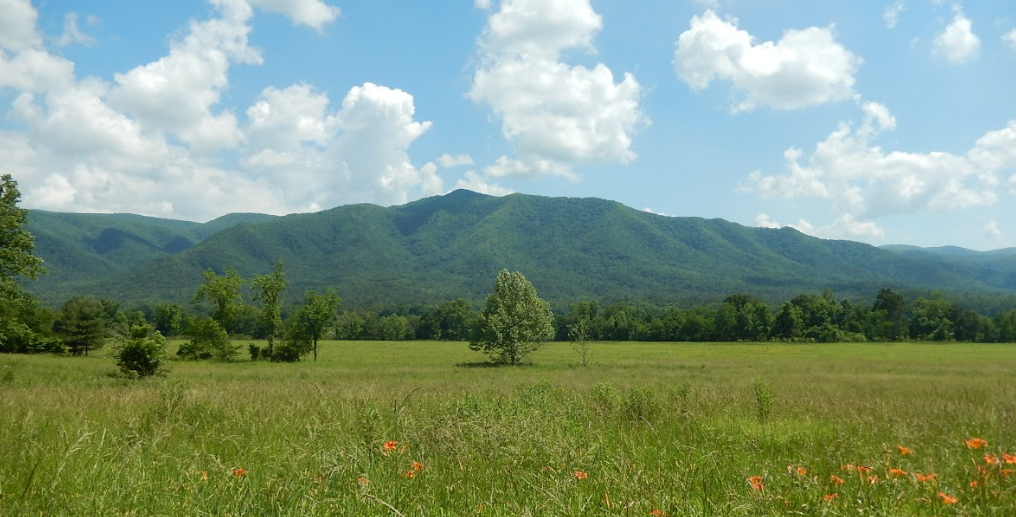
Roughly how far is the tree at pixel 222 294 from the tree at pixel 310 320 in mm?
6334

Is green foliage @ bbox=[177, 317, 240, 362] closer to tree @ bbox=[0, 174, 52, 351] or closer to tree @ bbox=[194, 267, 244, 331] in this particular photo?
tree @ bbox=[194, 267, 244, 331]

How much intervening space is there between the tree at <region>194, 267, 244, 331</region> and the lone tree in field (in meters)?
22.6

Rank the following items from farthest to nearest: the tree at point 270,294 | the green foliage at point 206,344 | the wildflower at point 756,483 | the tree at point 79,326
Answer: the tree at point 79,326, the tree at point 270,294, the green foliage at point 206,344, the wildflower at point 756,483

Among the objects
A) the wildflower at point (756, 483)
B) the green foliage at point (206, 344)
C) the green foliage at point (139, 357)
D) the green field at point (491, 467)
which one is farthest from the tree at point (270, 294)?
the wildflower at point (756, 483)

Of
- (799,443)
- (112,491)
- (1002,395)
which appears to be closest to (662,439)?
(799,443)

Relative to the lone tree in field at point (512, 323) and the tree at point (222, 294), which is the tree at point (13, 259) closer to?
the tree at point (222, 294)

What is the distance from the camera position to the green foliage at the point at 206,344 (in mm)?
44000

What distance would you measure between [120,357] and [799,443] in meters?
24.3

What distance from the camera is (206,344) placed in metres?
44.2

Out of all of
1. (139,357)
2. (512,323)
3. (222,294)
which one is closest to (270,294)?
(222,294)

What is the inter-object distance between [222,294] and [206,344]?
18.1ft

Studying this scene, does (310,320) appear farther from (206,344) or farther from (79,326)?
(79,326)

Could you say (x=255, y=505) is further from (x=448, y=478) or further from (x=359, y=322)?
(x=359, y=322)

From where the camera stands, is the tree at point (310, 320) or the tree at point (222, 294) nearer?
the tree at point (310, 320)
